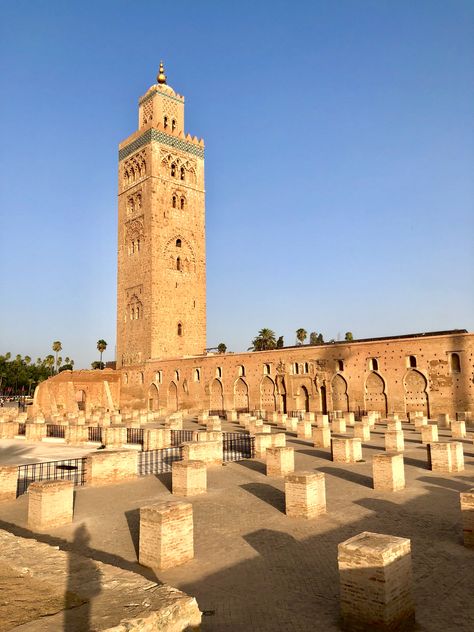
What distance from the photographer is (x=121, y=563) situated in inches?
262

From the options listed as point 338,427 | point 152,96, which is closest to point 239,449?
point 338,427

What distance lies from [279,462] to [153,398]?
31.4 meters

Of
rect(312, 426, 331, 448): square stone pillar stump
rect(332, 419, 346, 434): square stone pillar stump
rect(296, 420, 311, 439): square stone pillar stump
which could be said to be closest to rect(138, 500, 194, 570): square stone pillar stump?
rect(312, 426, 331, 448): square stone pillar stump

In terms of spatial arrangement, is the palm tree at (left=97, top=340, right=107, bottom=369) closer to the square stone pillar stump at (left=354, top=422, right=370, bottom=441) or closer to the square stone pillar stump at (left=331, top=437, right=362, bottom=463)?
the square stone pillar stump at (left=354, top=422, right=370, bottom=441)

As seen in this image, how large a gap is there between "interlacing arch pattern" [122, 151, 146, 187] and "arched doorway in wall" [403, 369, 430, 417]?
31547 millimetres

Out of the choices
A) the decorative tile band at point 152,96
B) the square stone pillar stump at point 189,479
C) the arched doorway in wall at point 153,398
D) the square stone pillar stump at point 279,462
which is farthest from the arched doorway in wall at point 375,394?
the decorative tile band at point 152,96

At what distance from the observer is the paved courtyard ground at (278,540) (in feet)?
16.9

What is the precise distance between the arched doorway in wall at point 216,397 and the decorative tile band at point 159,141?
23913 mm

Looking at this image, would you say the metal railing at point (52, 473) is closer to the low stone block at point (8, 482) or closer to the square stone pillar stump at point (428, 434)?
the low stone block at point (8, 482)

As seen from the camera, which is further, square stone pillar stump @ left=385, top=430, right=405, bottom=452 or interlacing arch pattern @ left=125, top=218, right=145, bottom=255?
interlacing arch pattern @ left=125, top=218, right=145, bottom=255

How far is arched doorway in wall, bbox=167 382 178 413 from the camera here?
40509 mm

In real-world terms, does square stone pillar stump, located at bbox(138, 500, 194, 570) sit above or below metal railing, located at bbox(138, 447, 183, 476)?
above

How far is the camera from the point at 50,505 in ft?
27.4

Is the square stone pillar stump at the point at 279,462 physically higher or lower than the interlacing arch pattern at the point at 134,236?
lower
